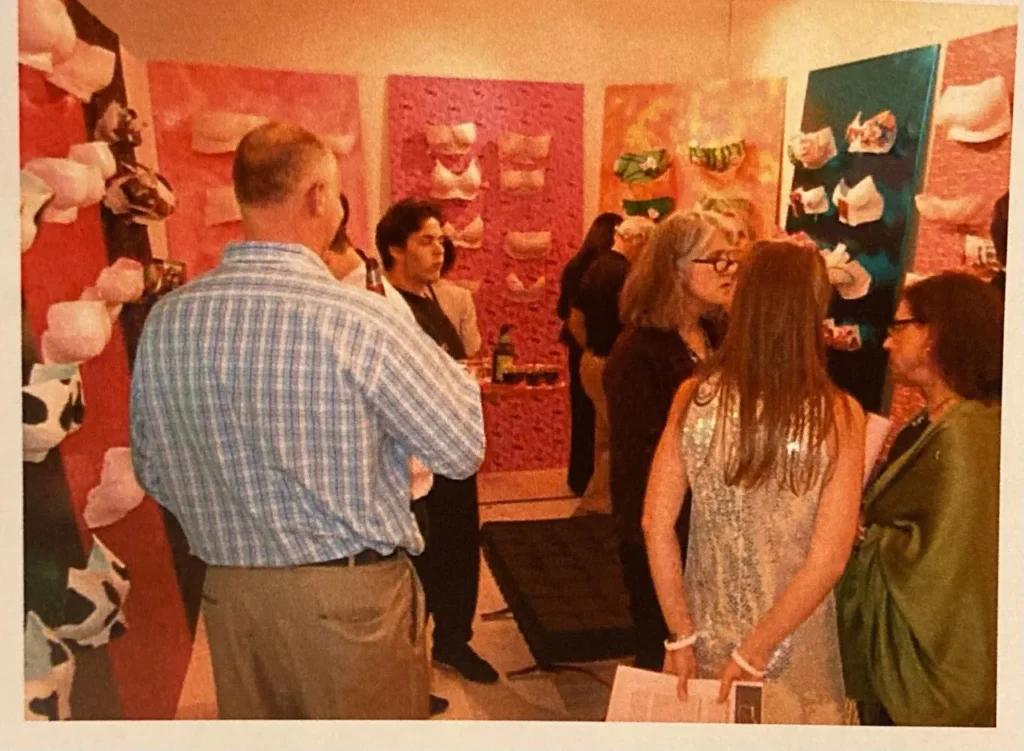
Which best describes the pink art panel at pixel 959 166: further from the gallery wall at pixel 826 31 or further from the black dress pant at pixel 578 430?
the black dress pant at pixel 578 430

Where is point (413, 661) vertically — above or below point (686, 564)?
below

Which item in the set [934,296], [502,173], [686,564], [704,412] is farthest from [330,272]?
[934,296]

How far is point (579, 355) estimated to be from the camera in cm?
168

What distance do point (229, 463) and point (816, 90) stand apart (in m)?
1.10

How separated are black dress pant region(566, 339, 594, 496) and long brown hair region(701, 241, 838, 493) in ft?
0.68

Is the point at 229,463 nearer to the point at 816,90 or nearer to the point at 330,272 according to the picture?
the point at 330,272

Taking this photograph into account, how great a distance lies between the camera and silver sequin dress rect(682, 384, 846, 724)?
5.52 feet

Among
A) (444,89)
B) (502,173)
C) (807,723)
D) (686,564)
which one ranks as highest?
(444,89)

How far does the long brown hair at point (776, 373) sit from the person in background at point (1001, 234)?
330 mm

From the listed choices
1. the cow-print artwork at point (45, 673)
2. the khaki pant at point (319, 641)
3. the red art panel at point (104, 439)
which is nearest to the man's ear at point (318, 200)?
the red art panel at point (104, 439)

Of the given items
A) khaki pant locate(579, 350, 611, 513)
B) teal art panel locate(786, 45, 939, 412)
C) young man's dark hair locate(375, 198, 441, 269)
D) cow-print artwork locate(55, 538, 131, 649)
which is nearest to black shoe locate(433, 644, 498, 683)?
khaki pant locate(579, 350, 611, 513)

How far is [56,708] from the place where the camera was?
5.44 ft

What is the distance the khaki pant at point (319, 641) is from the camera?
1.64 m

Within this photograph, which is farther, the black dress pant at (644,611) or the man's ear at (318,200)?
the black dress pant at (644,611)
